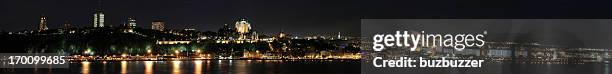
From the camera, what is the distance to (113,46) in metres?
52.8

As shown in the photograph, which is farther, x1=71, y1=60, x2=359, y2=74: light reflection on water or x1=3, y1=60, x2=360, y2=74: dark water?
x1=71, y1=60, x2=359, y2=74: light reflection on water

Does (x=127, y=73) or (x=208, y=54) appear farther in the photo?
(x=208, y=54)

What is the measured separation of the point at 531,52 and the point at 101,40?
25.8 m

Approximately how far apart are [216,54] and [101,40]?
11398 mm

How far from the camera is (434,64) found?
12.1 metres

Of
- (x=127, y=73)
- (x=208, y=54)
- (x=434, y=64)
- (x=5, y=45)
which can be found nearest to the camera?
(x=434, y=64)

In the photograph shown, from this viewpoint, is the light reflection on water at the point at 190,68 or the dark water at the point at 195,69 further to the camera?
the light reflection on water at the point at 190,68

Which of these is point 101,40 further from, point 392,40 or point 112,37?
point 392,40

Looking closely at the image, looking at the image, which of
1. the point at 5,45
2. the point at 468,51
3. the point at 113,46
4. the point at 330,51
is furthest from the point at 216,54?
the point at 468,51

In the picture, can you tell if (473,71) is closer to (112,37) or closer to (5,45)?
(5,45)

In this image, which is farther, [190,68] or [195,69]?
[190,68]

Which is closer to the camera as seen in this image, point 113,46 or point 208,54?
point 113,46

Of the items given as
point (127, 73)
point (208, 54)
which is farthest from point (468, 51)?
point (208, 54)

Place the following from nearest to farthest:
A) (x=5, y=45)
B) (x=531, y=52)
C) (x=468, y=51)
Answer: (x=468, y=51)
(x=531, y=52)
(x=5, y=45)
